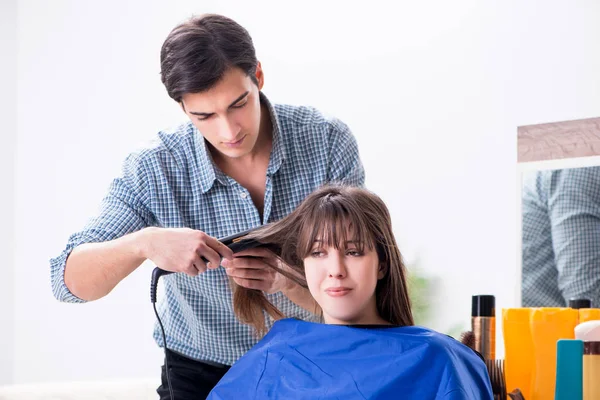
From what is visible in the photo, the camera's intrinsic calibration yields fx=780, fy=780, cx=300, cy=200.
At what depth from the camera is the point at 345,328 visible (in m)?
1.80

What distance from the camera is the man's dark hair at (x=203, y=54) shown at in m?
1.87

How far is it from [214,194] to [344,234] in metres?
0.45

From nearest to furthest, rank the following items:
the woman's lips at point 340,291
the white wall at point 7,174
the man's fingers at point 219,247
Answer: the man's fingers at point 219,247 → the woman's lips at point 340,291 → the white wall at point 7,174

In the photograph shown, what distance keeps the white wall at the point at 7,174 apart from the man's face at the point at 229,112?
11.6 feet

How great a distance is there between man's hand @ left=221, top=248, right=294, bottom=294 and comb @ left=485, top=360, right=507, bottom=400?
53 cm

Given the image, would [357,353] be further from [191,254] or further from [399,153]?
[399,153]

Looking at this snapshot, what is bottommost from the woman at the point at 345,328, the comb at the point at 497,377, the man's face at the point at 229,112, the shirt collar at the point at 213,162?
the comb at the point at 497,377

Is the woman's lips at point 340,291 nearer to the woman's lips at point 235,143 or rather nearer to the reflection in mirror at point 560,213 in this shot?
the woman's lips at point 235,143

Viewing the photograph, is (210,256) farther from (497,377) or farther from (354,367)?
(497,377)

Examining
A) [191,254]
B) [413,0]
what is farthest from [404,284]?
[413,0]

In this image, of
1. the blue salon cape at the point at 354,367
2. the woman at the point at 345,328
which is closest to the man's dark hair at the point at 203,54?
the woman at the point at 345,328

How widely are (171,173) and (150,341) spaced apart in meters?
2.90

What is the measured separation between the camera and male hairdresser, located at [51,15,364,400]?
1901 millimetres

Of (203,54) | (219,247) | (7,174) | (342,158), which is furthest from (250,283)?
(7,174)
